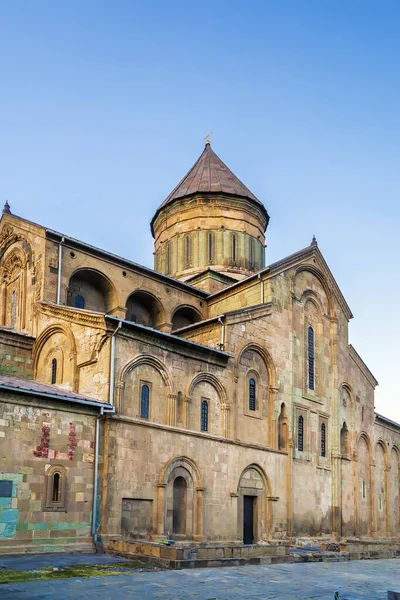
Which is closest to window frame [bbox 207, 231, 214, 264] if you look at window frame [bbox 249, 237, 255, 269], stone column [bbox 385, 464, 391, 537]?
window frame [bbox 249, 237, 255, 269]

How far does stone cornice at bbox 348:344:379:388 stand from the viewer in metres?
36.8

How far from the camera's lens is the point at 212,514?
81.8 feet

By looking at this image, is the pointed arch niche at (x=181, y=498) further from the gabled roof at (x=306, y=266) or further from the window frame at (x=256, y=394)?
the gabled roof at (x=306, y=266)

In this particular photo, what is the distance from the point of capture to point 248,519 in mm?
27406

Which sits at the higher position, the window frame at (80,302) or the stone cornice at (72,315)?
the window frame at (80,302)

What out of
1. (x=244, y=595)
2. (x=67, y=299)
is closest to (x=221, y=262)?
(x=67, y=299)

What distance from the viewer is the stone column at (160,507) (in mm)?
22594

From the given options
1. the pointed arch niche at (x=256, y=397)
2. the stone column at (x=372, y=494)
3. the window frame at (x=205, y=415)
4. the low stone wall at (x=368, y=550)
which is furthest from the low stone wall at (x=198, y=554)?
the stone column at (x=372, y=494)

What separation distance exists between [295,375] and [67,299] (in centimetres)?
1105

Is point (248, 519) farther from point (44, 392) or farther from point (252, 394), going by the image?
point (44, 392)

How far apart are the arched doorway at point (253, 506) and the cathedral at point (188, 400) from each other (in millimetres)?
79

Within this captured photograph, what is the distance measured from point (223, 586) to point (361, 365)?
971 inches

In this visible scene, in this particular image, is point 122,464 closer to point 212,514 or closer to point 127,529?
point 127,529

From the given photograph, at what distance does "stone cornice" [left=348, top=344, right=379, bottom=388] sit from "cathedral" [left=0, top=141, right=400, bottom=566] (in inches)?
3.8
